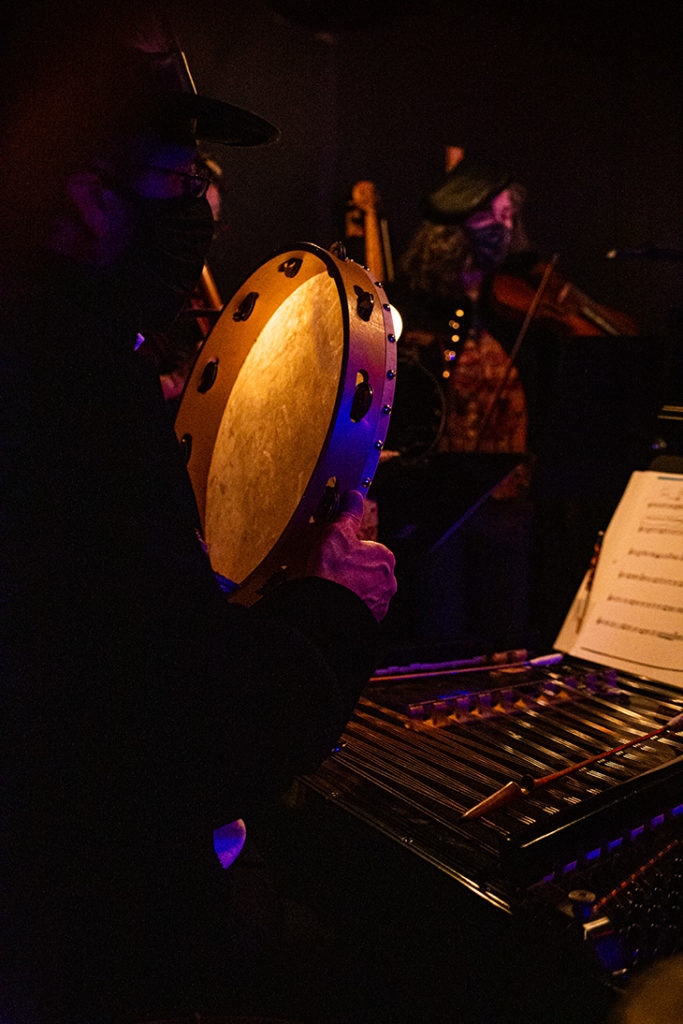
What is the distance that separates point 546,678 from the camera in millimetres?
1747

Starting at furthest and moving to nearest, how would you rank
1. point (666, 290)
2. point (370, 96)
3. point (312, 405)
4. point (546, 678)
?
point (666, 290) < point (370, 96) < point (546, 678) < point (312, 405)

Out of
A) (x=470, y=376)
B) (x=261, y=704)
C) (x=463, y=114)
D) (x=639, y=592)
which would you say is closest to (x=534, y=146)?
(x=463, y=114)

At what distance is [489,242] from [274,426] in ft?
10.2

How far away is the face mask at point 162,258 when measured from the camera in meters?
1.04

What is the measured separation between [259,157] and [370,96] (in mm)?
1060

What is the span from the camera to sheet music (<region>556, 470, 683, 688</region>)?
1.72 meters

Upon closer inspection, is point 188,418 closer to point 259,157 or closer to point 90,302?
point 90,302

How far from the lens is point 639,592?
1.83 m

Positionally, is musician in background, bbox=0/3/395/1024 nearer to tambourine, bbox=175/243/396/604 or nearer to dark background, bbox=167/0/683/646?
tambourine, bbox=175/243/396/604

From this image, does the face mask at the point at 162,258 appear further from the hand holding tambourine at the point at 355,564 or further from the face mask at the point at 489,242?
the face mask at the point at 489,242

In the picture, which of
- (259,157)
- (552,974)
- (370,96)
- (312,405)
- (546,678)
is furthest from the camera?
(370,96)

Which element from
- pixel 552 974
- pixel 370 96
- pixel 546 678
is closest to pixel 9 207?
pixel 552 974

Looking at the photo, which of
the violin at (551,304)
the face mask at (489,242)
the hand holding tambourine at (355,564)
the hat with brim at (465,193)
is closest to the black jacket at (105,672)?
the hand holding tambourine at (355,564)

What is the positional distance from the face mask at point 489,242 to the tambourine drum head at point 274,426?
9.51 feet
